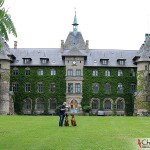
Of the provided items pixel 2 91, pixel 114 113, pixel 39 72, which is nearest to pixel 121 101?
pixel 114 113

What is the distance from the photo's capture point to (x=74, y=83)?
72625 mm

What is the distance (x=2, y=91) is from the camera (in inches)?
2650

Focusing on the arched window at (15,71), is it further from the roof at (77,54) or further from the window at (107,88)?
the window at (107,88)

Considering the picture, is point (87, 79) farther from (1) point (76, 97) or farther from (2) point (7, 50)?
(2) point (7, 50)

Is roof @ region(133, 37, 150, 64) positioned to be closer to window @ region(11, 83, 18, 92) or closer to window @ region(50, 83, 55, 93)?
window @ region(50, 83, 55, 93)

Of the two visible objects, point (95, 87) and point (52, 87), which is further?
point (95, 87)

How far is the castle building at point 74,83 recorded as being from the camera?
237 ft

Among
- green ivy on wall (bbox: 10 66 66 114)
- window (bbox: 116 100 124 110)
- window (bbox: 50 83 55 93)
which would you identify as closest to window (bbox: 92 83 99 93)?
window (bbox: 116 100 124 110)

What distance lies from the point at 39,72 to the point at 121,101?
14627 millimetres

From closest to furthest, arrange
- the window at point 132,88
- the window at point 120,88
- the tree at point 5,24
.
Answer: the tree at point 5,24
the window at point 132,88
the window at point 120,88

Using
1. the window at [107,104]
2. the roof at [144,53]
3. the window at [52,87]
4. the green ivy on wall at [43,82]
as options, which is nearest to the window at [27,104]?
the green ivy on wall at [43,82]

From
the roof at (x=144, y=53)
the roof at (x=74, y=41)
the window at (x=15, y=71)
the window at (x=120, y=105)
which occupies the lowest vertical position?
the window at (x=120, y=105)

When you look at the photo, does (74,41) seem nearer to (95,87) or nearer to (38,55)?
(38,55)

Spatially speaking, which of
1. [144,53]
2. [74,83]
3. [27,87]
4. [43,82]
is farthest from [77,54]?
[144,53]
